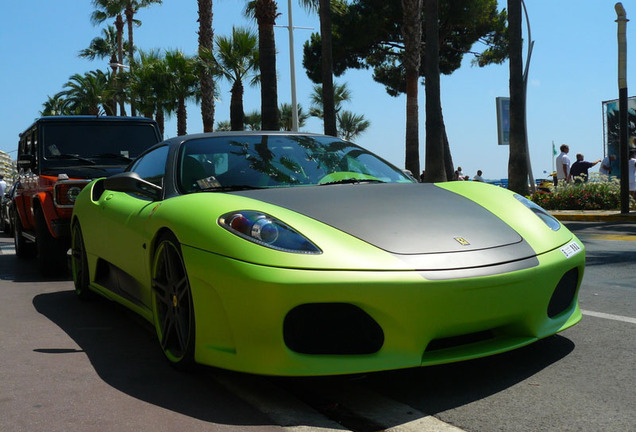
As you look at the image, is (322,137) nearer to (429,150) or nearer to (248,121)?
(429,150)

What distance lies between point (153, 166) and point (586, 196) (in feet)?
47.7

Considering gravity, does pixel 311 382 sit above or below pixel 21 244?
below

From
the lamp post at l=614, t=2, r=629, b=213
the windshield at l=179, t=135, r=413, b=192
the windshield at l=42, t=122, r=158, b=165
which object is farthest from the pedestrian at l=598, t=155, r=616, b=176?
the windshield at l=179, t=135, r=413, b=192

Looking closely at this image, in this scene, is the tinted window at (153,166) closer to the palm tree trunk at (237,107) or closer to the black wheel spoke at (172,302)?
the black wheel spoke at (172,302)

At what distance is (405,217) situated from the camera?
3.45 meters

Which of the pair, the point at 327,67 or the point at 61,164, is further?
the point at 327,67

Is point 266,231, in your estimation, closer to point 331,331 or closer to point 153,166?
point 331,331

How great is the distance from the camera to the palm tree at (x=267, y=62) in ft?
57.9

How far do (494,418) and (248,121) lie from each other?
4979 cm

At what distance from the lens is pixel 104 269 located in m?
5.04

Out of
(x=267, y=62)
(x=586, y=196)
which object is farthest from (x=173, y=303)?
(x=586, y=196)

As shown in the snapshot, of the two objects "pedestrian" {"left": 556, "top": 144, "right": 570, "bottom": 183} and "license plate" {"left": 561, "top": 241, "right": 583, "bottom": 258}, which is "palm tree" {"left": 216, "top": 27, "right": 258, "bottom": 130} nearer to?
"pedestrian" {"left": 556, "top": 144, "right": 570, "bottom": 183}

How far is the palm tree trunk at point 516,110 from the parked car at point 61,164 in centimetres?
1232

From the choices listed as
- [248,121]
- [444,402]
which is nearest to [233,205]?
[444,402]
